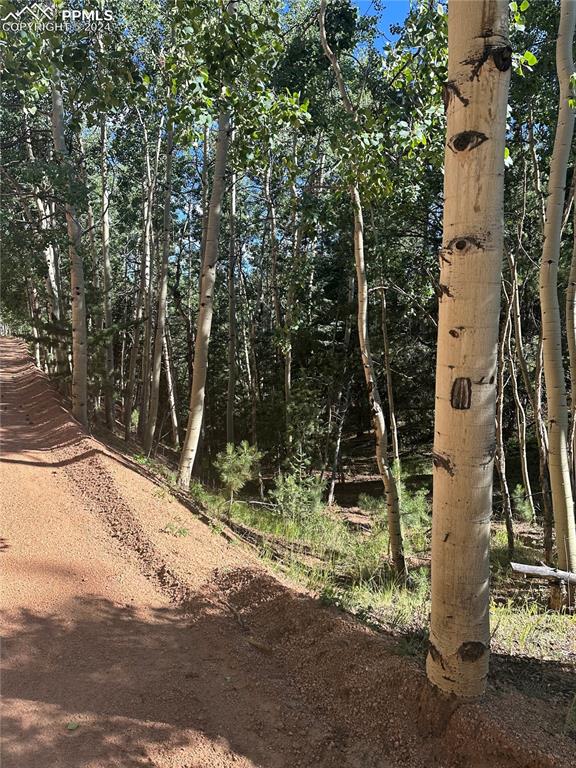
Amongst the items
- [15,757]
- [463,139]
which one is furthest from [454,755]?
[463,139]

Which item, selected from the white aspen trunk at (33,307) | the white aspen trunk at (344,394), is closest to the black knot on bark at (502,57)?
the white aspen trunk at (344,394)

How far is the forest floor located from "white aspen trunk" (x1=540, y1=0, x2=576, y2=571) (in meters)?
2.13

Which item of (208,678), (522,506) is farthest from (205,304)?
(522,506)

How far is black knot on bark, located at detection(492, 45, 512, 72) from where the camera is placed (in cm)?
232

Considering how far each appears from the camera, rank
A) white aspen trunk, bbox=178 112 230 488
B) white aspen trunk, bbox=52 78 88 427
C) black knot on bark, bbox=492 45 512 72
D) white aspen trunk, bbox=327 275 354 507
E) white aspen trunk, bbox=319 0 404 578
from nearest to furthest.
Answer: black knot on bark, bbox=492 45 512 72, white aspen trunk, bbox=319 0 404 578, white aspen trunk, bbox=178 112 230 488, white aspen trunk, bbox=52 78 88 427, white aspen trunk, bbox=327 275 354 507

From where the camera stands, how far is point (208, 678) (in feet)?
10.9

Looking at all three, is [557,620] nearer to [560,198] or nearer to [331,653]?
[331,653]

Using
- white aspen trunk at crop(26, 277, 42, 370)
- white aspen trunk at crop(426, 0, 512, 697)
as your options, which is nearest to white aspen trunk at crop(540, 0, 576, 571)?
white aspen trunk at crop(426, 0, 512, 697)

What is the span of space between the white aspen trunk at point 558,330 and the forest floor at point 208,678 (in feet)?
6.99

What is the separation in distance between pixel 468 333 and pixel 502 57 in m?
1.27

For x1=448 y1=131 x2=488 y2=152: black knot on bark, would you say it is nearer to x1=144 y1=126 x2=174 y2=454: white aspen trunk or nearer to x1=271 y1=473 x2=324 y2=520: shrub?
x1=271 y1=473 x2=324 y2=520: shrub

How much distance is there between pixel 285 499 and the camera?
9797 millimetres

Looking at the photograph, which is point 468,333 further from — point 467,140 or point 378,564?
point 378,564

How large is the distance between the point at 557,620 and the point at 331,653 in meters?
2.51
